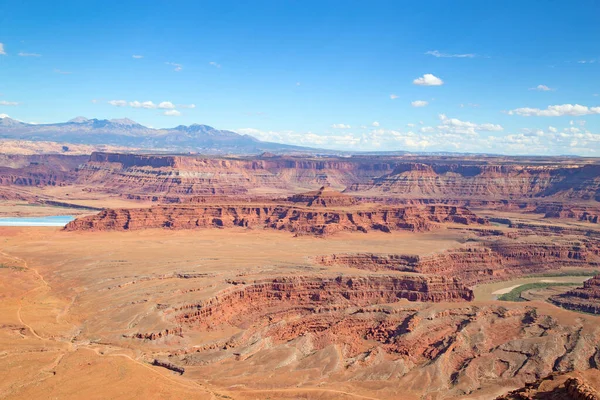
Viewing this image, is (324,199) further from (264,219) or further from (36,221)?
(36,221)

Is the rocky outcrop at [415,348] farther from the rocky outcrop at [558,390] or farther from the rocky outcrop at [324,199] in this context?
the rocky outcrop at [324,199]

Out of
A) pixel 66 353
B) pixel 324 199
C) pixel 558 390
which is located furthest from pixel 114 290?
pixel 324 199

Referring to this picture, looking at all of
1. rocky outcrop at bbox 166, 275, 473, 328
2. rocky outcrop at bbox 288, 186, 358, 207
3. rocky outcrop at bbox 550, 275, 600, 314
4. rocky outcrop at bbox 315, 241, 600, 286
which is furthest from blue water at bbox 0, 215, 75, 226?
rocky outcrop at bbox 550, 275, 600, 314

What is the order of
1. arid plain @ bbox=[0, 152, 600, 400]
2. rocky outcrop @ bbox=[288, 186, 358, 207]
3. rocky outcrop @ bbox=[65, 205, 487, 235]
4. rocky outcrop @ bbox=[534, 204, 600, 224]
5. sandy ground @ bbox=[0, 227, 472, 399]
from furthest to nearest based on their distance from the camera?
rocky outcrop @ bbox=[534, 204, 600, 224] < rocky outcrop @ bbox=[288, 186, 358, 207] < rocky outcrop @ bbox=[65, 205, 487, 235] < arid plain @ bbox=[0, 152, 600, 400] < sandy ground @ bbox=[0, 227, 472, 399]

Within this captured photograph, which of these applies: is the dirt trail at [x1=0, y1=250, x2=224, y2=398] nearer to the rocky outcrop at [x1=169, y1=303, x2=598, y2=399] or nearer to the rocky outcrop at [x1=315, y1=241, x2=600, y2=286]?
the rocky outcrop at [x1=169, y1=303, x2=598, y2=399]

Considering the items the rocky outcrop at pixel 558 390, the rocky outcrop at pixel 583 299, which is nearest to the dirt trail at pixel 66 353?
the rocky outcrop at pixel 558 390
